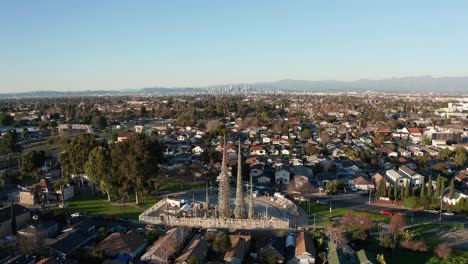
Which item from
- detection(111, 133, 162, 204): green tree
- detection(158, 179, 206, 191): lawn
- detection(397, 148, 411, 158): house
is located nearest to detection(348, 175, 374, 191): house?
detection(158, 179, 206, 191): lawn

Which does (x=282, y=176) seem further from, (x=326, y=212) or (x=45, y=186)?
(x=45, y=186)

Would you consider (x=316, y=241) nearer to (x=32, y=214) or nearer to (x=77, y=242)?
(x=77, y=242)

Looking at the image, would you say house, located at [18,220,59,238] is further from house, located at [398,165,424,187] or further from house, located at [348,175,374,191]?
house, located at [398,165,424,187]

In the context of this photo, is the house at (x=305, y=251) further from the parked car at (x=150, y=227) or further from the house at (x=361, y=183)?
the house at (x=361, y=183)

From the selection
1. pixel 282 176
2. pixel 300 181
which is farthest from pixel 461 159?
pixel 282 176

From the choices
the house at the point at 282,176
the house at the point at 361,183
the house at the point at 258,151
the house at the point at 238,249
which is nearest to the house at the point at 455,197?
the house at the point at 361,183

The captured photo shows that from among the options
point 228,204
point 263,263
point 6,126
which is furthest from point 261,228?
point 6,126
